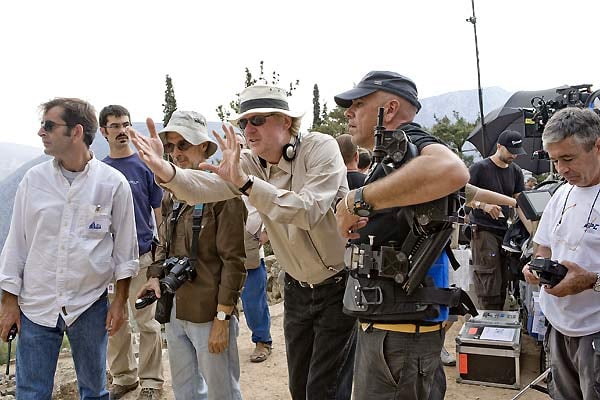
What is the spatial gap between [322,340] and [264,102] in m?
1.36

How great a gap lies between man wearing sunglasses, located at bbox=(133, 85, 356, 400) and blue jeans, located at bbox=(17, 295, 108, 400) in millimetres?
1043

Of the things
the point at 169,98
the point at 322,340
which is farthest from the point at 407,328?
the point at 169,98

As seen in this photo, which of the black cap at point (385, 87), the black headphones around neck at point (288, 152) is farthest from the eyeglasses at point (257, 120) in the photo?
the black cap at point (385, 87)

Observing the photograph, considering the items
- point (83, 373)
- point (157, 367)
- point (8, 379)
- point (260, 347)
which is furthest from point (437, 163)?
point (8, 379)

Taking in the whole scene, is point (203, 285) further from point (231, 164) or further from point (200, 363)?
point (231, 164)

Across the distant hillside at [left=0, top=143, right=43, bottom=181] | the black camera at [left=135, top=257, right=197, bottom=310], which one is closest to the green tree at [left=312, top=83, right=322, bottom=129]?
the distant hillside at [left=0, top=143, right=43, bottom=181]

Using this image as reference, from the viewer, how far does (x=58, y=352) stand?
2967 mm

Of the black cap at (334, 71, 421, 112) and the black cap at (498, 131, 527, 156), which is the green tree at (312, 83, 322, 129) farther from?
the black cap at (334, 71, 421, 112)

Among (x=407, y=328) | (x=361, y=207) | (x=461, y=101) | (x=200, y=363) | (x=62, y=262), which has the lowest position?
(x=200, y=363)

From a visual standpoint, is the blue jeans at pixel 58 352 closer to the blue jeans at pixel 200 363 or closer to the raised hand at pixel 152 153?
the blue jeans at pixel 200 363

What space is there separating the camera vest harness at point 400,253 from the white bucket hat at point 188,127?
1331mm

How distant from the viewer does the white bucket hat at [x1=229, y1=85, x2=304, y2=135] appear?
2.66 meters

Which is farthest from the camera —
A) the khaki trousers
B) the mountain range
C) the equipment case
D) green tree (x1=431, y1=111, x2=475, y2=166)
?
green tree (x1=431, y1=111, x2=475, y2=166)

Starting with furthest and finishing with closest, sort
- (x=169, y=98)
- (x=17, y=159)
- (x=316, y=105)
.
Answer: (x=316, y=105) < (x=169, y=98) < (x=17, y=159)
